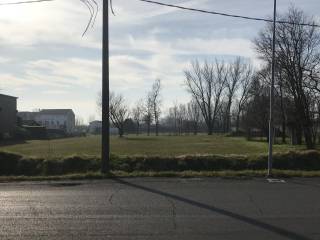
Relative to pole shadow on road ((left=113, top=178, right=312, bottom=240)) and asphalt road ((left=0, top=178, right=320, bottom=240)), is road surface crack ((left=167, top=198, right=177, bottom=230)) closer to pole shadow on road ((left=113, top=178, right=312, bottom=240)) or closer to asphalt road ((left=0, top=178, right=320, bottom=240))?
asphalt road ((left=0, top=178, right=320, bottom=240))

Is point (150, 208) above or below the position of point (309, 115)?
below

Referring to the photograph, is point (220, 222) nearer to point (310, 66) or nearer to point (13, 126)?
point (310, 66)

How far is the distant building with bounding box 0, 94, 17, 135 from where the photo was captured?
81062 mm

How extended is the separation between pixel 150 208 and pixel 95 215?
1346 mm

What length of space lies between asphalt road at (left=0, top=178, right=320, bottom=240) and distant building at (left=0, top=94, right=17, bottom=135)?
67.2m

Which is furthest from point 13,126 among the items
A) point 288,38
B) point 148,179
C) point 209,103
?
point 148,179

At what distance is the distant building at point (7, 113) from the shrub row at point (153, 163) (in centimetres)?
5873

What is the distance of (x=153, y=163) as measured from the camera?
22.6 metres

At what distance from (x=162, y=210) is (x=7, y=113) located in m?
75.7

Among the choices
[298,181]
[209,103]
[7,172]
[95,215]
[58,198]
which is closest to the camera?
[95,215]

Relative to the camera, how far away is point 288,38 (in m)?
56.5

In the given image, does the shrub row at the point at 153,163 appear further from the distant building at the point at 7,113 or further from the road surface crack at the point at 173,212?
the distant building at the point at 7,113

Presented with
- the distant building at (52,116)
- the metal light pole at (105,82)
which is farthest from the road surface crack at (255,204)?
the distant building at (52,116)

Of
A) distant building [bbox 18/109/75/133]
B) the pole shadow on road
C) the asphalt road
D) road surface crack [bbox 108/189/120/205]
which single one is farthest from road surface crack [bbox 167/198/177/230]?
distant building [bbox 18/109/75/133]
